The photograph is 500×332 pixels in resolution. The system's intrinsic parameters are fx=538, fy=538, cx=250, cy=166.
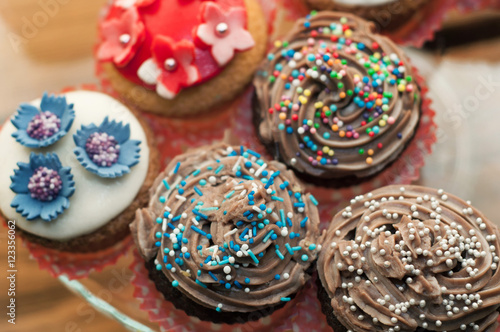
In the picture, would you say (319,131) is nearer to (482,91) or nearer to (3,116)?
(482,91)

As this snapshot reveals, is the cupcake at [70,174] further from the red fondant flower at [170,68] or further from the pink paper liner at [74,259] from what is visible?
the red fondant flower at [170,68]

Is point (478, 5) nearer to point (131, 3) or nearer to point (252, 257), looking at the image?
point (131, 3)

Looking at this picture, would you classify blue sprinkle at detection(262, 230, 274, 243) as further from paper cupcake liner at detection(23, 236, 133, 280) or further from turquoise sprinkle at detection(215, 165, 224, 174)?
paper cupcake liner at detection(23, 236, 133, 280)

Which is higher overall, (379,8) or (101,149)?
(379,8)

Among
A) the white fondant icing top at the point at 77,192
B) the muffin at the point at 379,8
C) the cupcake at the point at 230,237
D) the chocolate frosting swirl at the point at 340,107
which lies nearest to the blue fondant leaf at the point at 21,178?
the white fondant icing top at the point at 77,192

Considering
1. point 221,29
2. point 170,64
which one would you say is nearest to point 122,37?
point 170,64
